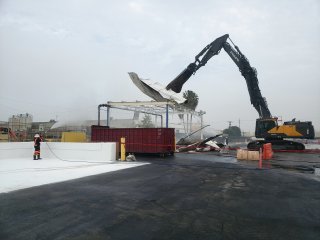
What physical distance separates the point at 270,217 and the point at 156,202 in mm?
2752

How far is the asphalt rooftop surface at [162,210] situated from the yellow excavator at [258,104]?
18.6 metres

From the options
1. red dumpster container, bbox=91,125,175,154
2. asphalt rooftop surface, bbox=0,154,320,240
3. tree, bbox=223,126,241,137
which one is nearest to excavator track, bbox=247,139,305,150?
red dumpster container, bbox=91,125,175,154

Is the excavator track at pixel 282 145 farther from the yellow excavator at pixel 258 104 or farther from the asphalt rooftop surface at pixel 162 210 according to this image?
the asphalt rooftop surface at pixel 162 210

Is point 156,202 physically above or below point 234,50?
below

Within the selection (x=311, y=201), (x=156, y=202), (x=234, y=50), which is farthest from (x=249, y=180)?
(x=234, y=50)

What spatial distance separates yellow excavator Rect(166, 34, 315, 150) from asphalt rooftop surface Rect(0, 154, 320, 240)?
1857 centimetres

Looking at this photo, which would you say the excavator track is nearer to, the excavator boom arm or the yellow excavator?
the yellow excavator

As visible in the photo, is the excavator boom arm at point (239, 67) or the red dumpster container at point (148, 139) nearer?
the red dumpster container at point (148, 139)

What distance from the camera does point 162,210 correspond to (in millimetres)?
6465

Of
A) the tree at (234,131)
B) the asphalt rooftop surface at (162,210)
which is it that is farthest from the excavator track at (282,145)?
the tree at (234,131)

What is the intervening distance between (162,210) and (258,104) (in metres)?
26.3

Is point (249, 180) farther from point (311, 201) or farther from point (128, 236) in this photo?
point (128, 236)

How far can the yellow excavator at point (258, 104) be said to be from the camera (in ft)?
90.7

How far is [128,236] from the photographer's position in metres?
4.81
